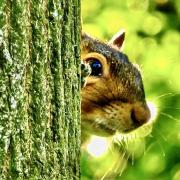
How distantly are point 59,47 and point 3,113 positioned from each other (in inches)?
7.6

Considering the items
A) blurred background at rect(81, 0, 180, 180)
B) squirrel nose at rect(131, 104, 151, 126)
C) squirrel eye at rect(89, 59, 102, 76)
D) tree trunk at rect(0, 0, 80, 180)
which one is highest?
blurred background at rect(81, 0, 180, 180)

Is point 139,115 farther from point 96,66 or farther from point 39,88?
point 39,88

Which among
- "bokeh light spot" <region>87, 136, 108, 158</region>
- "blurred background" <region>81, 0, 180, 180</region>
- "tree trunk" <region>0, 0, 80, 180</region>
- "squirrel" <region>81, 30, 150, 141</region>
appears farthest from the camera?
"blurred background" <region>81, 0, 180, 180</region>

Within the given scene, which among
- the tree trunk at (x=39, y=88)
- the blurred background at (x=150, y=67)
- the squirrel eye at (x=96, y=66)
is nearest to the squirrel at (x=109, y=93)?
the squirrel eye at (x=96, y=66)

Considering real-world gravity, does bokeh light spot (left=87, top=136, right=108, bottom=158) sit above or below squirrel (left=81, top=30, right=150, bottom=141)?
below

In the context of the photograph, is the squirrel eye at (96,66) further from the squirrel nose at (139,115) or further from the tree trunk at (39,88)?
the tree trunk at (39,88)

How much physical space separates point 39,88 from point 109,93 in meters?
1.02

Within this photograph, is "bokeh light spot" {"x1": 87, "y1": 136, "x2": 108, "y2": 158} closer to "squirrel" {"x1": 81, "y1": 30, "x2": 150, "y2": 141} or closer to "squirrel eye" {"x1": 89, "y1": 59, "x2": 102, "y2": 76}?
"squirrel" {"x1": 81, "y1": 30, "x2": 150, "y2": 141}

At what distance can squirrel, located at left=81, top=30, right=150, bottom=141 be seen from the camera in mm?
2635

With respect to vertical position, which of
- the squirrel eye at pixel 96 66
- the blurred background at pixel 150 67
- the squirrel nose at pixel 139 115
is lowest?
the squirrel nose at pixel 139 115

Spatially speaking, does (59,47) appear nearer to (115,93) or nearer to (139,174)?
(115,93)

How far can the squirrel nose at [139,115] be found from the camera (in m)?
2.76

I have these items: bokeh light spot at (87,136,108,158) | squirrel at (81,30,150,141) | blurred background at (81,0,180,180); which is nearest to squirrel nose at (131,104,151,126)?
squirrel at (81,30,150,141)

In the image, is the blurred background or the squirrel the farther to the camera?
the blurred background
